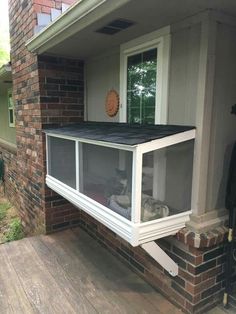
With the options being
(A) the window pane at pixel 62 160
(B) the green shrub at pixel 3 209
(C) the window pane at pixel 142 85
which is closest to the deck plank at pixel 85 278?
(A) the window pane at pixel 62 160

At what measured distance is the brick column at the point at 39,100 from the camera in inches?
130

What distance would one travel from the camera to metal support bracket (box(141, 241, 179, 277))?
201 centimetres

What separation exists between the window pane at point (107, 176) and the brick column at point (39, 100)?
115cm

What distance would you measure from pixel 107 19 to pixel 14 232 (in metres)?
3.91

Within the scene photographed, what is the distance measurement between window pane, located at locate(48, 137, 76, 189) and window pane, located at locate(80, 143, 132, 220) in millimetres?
206

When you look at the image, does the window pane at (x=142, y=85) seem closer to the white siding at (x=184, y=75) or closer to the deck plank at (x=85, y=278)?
the white siding at (x=184, y=75)

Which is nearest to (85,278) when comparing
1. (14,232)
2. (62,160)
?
(62,160)

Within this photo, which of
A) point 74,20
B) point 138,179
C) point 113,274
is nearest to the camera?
point 138,179

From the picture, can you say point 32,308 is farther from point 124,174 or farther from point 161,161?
point 161,161

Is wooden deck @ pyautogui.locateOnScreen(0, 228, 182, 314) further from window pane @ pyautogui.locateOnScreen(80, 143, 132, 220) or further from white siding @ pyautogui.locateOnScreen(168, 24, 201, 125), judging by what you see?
white siding @ pyautogui.locateOnScreen(168, 24, 201, 125)

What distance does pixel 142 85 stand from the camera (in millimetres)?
2494

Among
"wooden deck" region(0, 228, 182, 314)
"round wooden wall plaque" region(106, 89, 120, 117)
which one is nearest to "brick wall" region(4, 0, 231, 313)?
"wooden deck" region(0, 228, 182, 314)

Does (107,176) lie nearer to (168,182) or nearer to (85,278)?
(168,182)

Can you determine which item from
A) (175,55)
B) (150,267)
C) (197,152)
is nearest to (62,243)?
(150,267)
